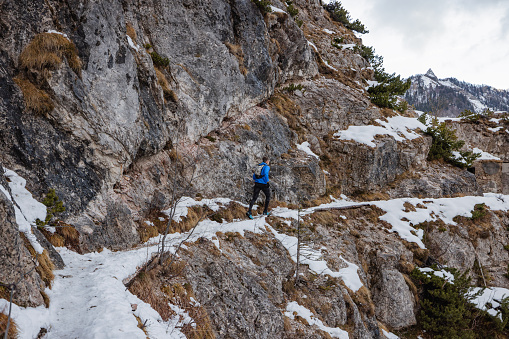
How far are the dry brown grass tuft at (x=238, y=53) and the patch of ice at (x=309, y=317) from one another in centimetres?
1324

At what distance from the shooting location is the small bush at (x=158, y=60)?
41.9 feet

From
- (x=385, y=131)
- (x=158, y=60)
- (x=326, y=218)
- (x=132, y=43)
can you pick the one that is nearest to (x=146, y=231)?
(x=132, y=43)

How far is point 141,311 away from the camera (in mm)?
4945

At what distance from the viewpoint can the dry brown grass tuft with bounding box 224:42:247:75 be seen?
16.2 meters

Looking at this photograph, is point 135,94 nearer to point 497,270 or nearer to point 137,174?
point 137,174

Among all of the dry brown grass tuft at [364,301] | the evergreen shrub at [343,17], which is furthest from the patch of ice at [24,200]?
the evergreen shrub at [343,17]

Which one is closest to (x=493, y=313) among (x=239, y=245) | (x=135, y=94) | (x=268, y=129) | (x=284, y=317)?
(x=284, y=317)

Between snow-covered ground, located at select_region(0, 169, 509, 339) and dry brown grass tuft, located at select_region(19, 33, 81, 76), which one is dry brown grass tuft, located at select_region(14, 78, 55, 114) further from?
snow-covered ground, located at select_region(0, 169, 509, 339)

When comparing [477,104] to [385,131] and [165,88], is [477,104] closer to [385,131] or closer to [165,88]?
[385,131]

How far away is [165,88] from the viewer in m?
12.5

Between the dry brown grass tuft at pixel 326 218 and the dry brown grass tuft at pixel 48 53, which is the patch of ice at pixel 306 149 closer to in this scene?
the dry brown grass tuft at pixel 326 218

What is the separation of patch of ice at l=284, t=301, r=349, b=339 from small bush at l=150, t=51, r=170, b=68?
38.1 feet

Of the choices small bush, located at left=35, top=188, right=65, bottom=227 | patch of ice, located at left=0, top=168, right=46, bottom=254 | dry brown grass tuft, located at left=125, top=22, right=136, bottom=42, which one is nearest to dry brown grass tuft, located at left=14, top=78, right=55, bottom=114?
patch of ice, located at left=0, top=168, right=46, bottom=254

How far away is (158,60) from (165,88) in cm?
152
